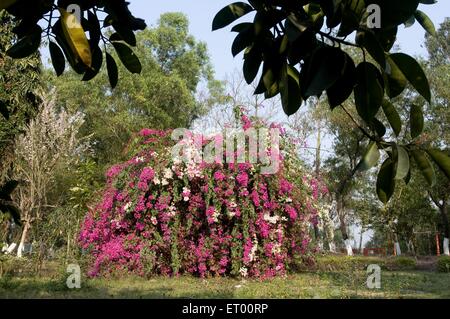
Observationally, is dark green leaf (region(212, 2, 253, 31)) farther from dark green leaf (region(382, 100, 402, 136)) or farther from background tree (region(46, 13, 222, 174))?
background tree (region(46, 13, 222, 174))

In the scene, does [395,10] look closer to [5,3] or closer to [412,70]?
[412,70]

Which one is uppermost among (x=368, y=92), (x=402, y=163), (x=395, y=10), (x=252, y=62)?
(x=252, y=62)

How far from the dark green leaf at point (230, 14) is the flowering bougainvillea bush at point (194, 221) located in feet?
24.3

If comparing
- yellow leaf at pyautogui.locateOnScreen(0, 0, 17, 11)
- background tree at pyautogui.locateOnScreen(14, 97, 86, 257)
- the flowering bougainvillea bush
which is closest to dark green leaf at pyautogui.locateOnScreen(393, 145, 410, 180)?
yellow leaf at pyautogui.locateOnScreen(0, 0, 17, 11)

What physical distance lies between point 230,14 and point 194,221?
26.1 feet

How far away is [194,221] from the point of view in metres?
8.92

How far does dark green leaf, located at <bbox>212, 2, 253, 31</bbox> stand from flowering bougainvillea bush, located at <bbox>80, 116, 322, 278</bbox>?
24.3 ft

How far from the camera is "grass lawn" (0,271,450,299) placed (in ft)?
20.4

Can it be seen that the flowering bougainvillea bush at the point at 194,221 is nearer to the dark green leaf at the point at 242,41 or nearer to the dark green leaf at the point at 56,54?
the dark green leaf at the point at 56,54

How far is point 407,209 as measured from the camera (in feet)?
69.3

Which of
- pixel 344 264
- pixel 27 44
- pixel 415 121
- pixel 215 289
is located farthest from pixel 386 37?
pixel 344 264
